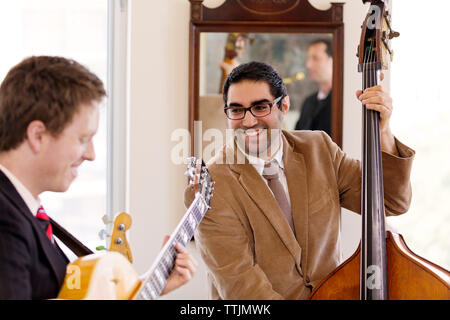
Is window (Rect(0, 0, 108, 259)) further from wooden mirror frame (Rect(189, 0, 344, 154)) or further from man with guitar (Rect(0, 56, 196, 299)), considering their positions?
man with guitar (Rect(0, 56, 196, 299))

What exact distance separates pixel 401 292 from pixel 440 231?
158 cm

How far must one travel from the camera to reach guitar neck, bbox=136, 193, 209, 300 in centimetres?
88

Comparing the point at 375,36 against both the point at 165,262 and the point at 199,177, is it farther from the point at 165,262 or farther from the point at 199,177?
the point at 165,262

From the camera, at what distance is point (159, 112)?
91.8 inches

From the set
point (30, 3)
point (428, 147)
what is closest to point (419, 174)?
point (428, 147)

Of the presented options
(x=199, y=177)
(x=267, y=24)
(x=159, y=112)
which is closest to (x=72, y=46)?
(x=159, y=112)

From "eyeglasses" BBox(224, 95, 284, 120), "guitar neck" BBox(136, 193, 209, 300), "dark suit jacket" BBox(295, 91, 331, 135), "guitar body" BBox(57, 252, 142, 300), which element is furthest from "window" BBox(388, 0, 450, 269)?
"guitar body" BBox(57, 252, 142, 300)

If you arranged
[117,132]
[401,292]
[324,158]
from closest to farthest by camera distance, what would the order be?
[401,292] → [324,158] → [117,132]

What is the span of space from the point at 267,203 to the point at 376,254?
365 millimetres

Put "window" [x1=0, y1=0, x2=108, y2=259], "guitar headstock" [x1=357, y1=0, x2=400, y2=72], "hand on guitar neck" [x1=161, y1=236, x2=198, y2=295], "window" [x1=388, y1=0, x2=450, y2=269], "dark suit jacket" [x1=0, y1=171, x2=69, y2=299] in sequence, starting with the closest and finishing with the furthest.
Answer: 1. "dark suit jacket" [x1=0, y1=171, x2=69, y2=299]
2. "hand on guitar neck" [x1=161, y1=236, x2=198, y2=295]
3. "guitar headstock" [x1=357, y1=0, x2=400, y2=72]
4. "window" [x1=0, y1=0, x2=108, y2=259]
5. "window" [x1=388, y1=0, x2=450, y2=269]

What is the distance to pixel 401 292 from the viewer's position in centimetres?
106

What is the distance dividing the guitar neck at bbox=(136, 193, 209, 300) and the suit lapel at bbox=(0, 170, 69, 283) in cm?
14

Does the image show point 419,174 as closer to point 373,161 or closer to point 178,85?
point 178,85

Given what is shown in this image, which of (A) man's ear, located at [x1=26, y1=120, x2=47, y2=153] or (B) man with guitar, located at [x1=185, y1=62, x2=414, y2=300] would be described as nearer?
(A) man's ear, located at [x1=26, y1=120, x2=47, y2=153]
